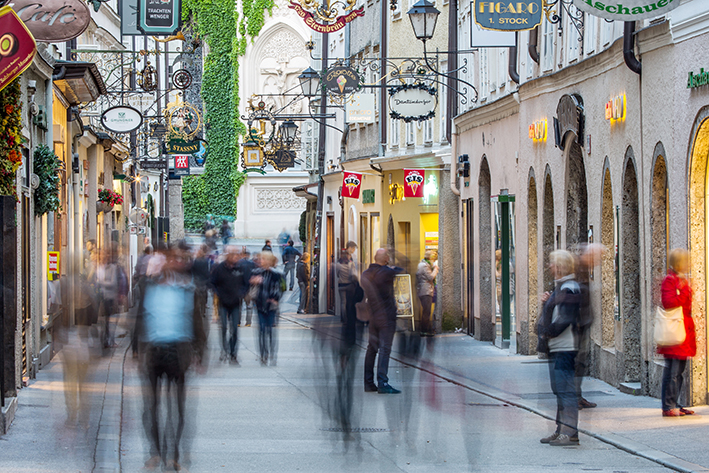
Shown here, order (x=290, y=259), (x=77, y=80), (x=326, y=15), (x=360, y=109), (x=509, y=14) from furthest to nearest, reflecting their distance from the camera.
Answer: (x=290, y=259) < (x=360, y=109) < (x=326, y=15) < (x=77, y=80) < (x=509, y=14)

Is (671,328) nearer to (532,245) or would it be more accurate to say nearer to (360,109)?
(532,245)

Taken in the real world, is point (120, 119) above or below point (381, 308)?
above

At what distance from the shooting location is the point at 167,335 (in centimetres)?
904

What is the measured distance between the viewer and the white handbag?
37.7ft

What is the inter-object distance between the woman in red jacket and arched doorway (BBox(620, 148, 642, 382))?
281 centimetres

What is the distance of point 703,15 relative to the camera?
1187 cm

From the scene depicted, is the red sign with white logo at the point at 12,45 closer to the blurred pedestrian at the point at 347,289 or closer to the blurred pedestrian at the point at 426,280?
the blurred pedestrian at the point at 347,289

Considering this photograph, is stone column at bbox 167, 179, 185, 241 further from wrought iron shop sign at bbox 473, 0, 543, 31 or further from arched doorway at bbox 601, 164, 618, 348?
arched doorway at bbox 601, 164, 618, 348

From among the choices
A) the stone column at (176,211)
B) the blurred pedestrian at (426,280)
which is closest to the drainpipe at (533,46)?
the blurred pedestrian at (426,280)

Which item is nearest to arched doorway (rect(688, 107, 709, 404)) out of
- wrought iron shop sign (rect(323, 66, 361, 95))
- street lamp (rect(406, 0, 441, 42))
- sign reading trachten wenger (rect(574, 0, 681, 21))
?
sign reading trachten wenger (rect(574, 0, 681, 21))

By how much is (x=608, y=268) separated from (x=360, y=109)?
49.3 feet

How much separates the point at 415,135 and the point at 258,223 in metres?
31.2

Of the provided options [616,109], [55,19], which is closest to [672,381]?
[616,109]

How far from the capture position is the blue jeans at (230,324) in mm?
18328
